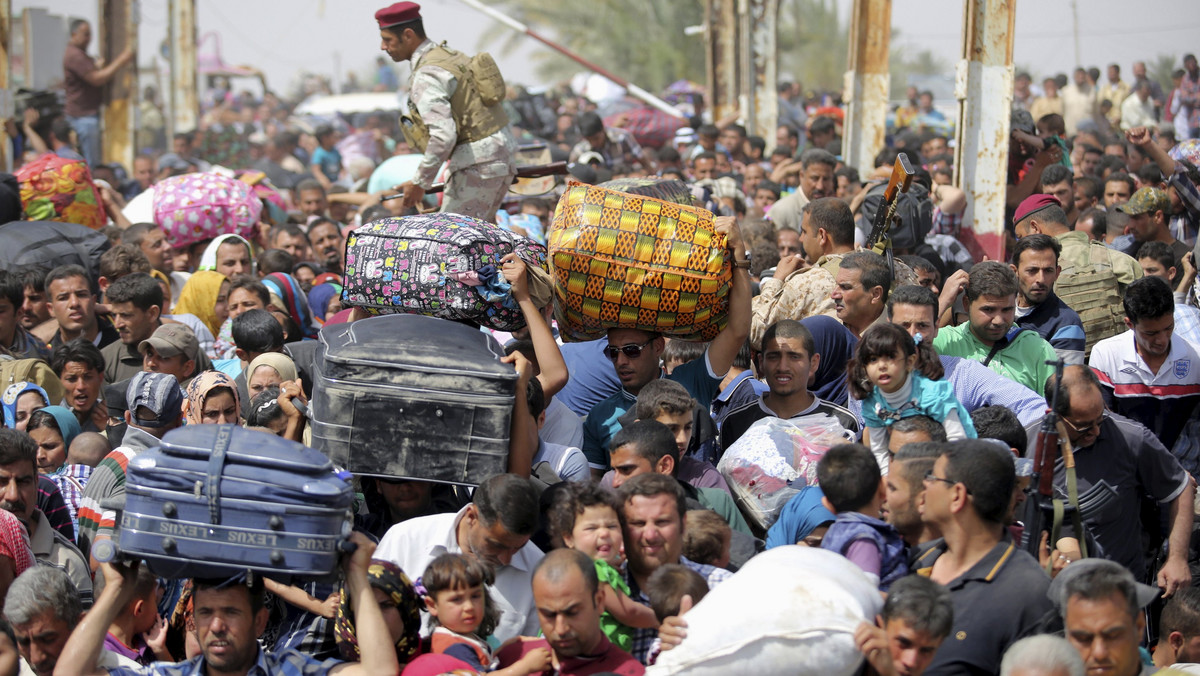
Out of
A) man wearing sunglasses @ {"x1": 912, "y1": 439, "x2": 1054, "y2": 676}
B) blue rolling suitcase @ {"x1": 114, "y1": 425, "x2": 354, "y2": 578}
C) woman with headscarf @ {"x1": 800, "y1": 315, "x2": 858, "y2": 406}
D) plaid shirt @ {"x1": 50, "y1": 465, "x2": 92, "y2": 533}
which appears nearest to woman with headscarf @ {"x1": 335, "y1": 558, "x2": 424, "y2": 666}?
blue rolling suitcase @ {"x1": 114, "y1": 425, "x2": 354, "y2": 578}

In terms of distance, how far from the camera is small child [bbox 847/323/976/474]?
4910mm

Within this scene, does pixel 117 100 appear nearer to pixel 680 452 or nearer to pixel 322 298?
pixel 322 298

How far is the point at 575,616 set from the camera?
3.81m

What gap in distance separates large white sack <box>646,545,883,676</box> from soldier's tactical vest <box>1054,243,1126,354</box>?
179 inches

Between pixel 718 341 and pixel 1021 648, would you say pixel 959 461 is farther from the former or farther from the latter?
pixel 718 341

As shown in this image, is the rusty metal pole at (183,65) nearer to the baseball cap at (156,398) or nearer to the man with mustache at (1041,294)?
the baseball cap at (156,398)

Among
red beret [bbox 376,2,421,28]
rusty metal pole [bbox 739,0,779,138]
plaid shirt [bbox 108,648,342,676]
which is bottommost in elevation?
plaid shirt [bbox 108,648,342,676]

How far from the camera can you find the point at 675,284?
16.8ft

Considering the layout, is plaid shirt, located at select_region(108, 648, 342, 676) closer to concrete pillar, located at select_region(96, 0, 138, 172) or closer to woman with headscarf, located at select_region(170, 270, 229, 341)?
woman with headscarf, located at select_region(170, 270, 229, 341)

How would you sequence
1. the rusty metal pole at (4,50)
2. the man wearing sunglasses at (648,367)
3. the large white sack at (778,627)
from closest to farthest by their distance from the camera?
1. the large white sack at (778,627)
2. the man wearing sunglasses at (648,367)
3. the rusty metal pole at (4,50)

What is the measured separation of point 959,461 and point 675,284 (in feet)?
5.07

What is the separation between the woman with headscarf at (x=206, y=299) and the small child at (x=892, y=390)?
4.61 metres

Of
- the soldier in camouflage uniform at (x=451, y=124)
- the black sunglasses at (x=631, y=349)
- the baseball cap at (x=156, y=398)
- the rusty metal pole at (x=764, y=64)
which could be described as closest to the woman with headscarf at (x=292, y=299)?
the soldier in camouflage uniform at (x=451, y=124)

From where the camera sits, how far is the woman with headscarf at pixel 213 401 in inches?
218
